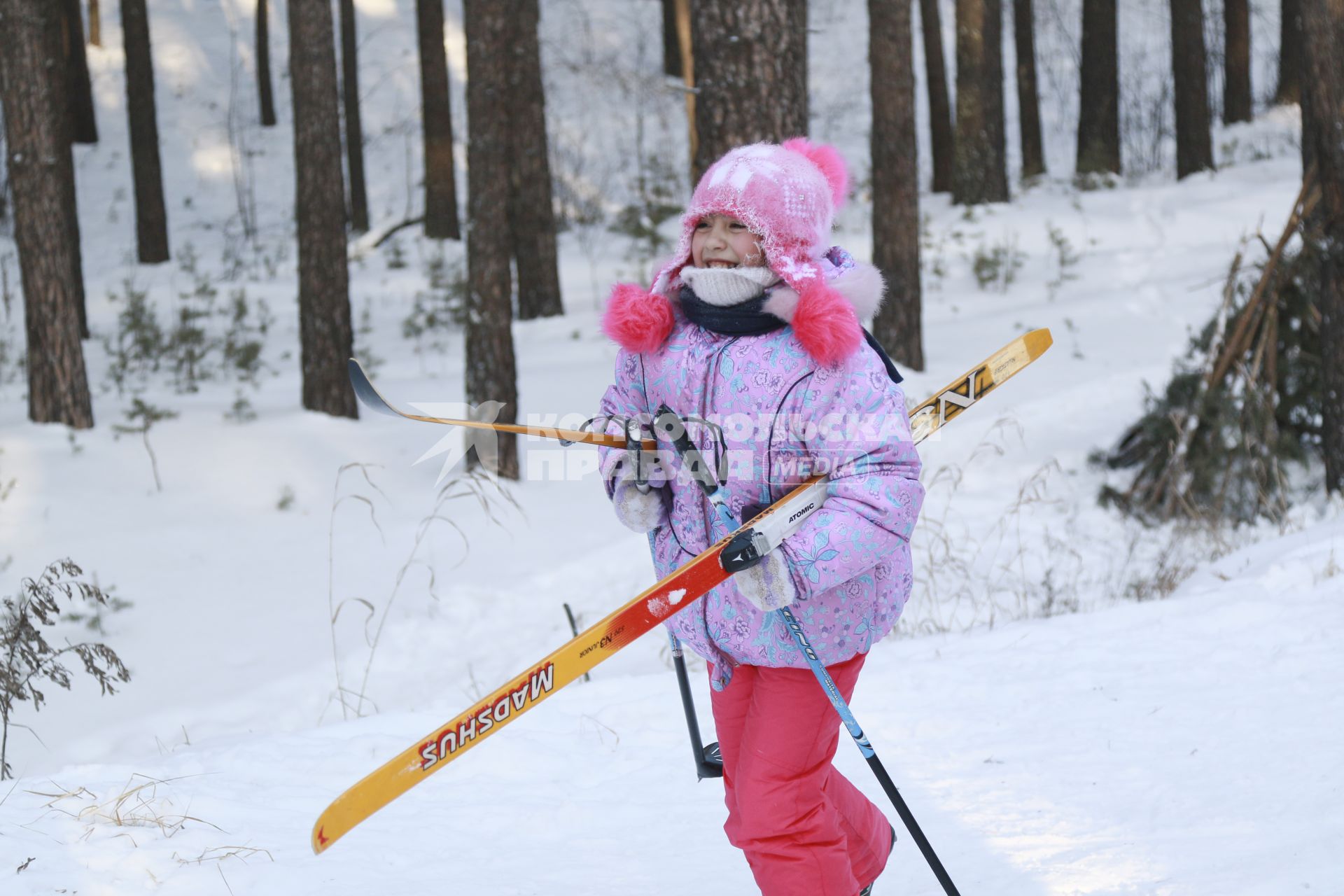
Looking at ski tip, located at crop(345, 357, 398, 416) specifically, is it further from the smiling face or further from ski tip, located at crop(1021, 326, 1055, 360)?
ski tip, located at crop(1021, 326, 1055, 360)

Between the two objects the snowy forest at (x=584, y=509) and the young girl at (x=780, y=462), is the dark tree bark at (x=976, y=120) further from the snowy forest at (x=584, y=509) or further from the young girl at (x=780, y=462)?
the young girl at (x=780, y=462)

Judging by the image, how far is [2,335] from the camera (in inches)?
425

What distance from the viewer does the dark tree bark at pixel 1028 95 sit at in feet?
55.7

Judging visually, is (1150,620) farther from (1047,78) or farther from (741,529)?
(1047,78)

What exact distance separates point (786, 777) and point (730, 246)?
1083 mm

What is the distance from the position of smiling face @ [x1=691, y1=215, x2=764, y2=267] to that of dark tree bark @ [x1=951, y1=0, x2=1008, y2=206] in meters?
13.3

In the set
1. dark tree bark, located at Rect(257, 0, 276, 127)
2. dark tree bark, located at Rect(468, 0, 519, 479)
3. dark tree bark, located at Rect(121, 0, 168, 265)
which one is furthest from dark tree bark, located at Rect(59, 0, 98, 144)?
dark tree bark, located at Rect(468, 0, 519, 479)

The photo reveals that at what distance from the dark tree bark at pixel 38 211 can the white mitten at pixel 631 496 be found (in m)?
6.29

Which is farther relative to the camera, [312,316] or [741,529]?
[312,316]

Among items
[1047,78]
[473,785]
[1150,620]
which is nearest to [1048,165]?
[1047,78]

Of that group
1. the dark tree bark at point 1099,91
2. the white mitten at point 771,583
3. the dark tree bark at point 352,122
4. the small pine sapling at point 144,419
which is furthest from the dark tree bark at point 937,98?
the white mitten at point 771,583

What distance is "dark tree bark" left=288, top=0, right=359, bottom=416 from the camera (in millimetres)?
8453

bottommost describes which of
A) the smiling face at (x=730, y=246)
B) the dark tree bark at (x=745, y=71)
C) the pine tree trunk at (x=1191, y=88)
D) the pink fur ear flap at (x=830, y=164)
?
the smiling face at (x=730, y=246)

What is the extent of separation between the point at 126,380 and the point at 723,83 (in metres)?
6.86
